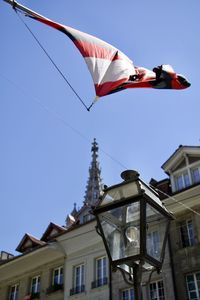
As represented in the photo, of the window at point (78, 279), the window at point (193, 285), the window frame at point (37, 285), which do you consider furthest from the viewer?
the window frame at point (37, 285)

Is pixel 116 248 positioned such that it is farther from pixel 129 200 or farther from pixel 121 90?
pixel 121 90

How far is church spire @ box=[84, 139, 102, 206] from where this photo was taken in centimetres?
7975

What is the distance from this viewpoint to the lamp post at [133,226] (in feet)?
16.5

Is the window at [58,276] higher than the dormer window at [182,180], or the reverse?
the dormer window at [182,180]

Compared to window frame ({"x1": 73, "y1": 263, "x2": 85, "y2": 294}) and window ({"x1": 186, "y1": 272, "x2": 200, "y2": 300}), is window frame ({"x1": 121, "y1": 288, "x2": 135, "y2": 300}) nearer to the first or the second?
window frame ({"x1": 73, "y1": 263, "x2": 85, "y2": 294})

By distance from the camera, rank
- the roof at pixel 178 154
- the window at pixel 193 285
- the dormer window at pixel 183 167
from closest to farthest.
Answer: the window at pixel 193 285
the dormer window at pixel 183 167
the roof at pixel 178 154

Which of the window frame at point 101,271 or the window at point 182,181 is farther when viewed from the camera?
the window at point 182,181

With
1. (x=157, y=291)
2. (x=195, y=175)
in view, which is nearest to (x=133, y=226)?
(x=157, y=291)

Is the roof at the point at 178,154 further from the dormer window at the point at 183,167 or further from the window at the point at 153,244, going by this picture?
the window at the point at 153,244

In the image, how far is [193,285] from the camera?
17.6 metres

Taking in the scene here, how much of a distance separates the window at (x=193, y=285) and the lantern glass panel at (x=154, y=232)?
42.2 feet

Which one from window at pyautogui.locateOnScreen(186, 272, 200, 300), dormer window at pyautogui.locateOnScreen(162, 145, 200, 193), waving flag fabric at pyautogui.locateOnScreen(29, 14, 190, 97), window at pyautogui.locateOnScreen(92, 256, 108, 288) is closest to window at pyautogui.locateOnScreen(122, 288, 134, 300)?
window at pyautogui.locateOnScreen(92, 256, 108, 288)

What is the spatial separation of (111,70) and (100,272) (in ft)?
47.7

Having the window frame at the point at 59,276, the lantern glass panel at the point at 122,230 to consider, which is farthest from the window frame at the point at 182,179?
the lantern glass panel at the point at 122,230
